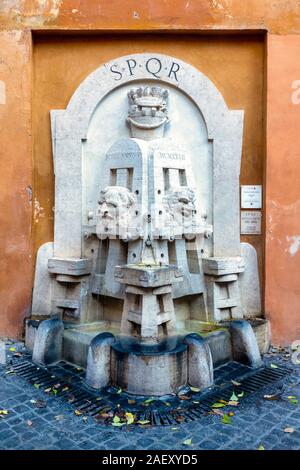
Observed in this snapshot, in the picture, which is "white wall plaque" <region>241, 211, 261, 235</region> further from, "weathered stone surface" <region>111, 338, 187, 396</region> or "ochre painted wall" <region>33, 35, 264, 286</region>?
"weathered stone surface" <region>111, 338, 187, 396</region>

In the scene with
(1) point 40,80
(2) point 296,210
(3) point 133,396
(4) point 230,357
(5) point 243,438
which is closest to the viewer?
(5) point 243,438

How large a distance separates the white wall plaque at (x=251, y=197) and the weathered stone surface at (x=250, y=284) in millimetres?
607

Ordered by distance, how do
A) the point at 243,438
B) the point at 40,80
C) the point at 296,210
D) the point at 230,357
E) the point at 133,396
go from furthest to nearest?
the point at 40,80 → the point at 296,210 → the point at 230,357 → the point at 133,396 → the point at 243,438

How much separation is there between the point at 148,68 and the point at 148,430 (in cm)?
503

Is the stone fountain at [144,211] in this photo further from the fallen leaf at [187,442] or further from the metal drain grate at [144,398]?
the fallen leaf at [187,442]

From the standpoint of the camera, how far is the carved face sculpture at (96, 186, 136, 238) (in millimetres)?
5625

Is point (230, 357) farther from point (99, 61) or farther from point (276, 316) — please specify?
point (99, 61)

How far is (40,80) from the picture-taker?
6.34m

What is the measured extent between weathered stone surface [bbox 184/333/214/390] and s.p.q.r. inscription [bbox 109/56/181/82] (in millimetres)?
3957

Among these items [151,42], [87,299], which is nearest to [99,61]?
[151,42]

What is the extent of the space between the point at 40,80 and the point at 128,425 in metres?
5.18

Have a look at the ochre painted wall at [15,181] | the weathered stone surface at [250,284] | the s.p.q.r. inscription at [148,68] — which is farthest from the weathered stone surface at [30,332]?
the s.p.q.r. inscription at [148,68]

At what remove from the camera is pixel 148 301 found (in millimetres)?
4926

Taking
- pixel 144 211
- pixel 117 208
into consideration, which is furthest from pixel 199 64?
pixel 117 208
